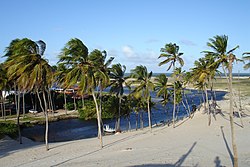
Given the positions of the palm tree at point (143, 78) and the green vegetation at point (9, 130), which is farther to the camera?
the green vegetation at point (9, 130)

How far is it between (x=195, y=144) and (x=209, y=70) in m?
12.0

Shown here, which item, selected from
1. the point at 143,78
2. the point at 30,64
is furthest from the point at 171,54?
the point at 30,64

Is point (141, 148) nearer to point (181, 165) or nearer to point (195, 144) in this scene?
point (195, 144)

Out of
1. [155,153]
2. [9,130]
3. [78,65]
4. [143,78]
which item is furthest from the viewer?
[9,130]

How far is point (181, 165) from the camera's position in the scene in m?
14.9

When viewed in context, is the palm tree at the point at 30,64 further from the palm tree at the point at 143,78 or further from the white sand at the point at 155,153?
the palm tree at the point at 143,78

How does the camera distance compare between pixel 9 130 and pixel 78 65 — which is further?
pixel 9 130

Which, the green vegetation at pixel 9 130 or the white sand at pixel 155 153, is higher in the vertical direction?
the white sand at pixel 155 153

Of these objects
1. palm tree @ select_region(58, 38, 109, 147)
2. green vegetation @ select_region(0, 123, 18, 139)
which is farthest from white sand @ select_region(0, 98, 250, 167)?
green vegetation @ select_region(0, 123, 18, 139)

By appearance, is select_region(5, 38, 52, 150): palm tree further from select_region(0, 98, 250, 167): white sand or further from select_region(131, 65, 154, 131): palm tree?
select_region(131, 65, 154, 131): palm tree

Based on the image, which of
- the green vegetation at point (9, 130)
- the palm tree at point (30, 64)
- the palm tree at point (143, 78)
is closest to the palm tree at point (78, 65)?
the palm tree at point (30, 64)

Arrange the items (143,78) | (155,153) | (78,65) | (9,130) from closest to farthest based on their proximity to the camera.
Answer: (155,153), (78,65), (143,78), (9,130)

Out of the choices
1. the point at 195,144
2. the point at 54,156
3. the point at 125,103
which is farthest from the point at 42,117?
the point at 195,144

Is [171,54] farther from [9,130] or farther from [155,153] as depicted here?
[9,130]
